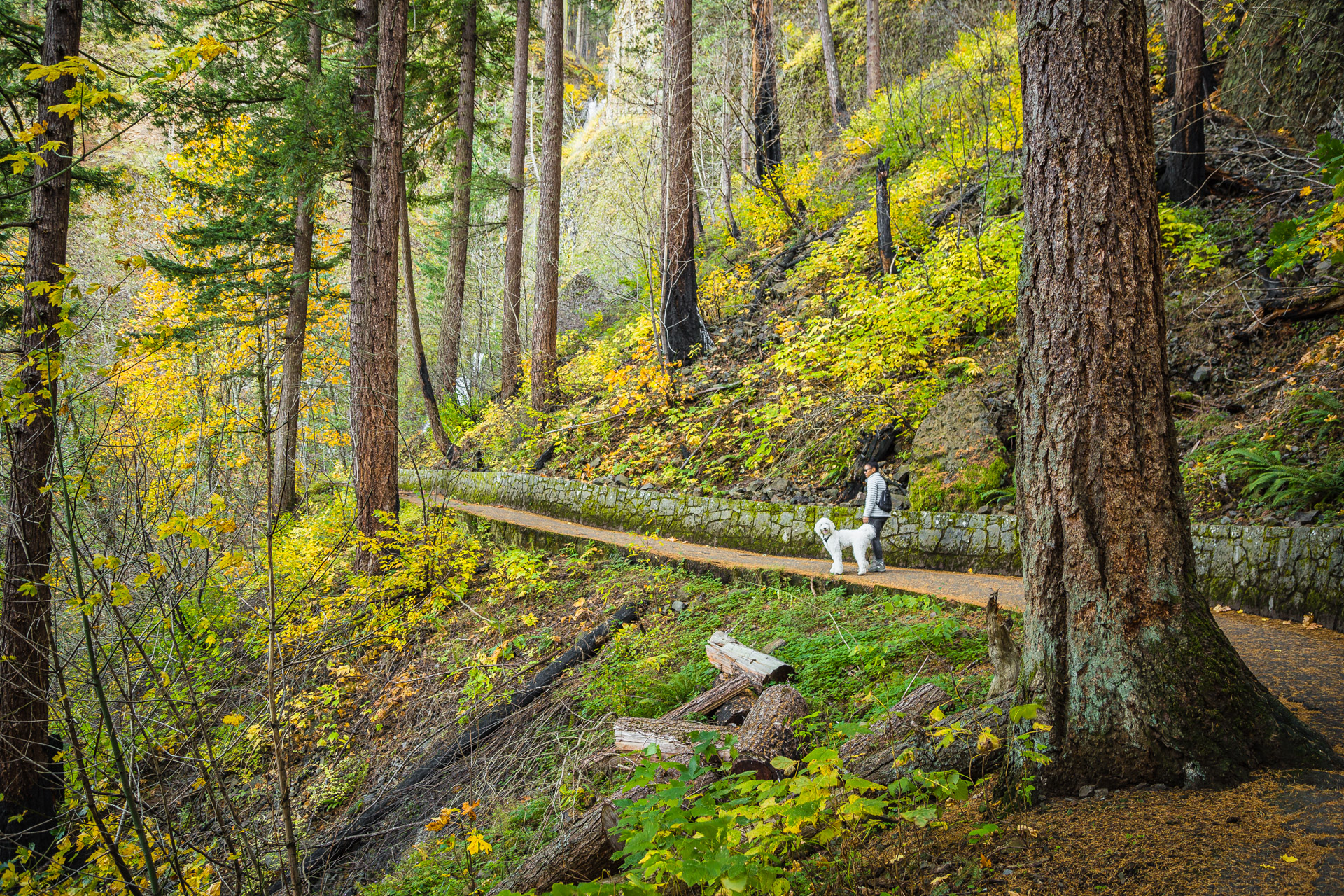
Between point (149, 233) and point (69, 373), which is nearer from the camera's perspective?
point (69, 373)

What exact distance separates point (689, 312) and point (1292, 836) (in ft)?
39.0

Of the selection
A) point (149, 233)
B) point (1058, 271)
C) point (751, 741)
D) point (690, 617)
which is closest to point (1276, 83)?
point (1058, 271)

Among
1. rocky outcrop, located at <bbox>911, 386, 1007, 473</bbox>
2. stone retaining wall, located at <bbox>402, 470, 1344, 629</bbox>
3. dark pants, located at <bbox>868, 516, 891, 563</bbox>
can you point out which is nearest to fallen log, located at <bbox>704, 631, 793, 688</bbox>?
dark pants, located at <bbox>868, 516, 891, 563</bbox>

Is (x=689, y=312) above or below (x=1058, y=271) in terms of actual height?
above

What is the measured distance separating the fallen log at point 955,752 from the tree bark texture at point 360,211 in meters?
7.20

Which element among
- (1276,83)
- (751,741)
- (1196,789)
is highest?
(1276,83)

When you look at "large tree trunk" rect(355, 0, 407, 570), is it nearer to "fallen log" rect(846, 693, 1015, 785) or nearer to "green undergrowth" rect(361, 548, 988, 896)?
"green undergrowth" rect(361, 548, 988, 896)

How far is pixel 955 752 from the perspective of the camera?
110 inches

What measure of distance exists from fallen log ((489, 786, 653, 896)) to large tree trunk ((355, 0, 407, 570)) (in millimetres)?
5828

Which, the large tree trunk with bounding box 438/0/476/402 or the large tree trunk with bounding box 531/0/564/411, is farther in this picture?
the large tree trunk with bounding box 438/0/476/402

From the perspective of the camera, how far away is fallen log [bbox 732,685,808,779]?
3.36 metres

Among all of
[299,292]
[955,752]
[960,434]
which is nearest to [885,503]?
[960,434]

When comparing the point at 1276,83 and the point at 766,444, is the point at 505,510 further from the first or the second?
the point at 1276,83

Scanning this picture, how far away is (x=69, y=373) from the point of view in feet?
12.2
